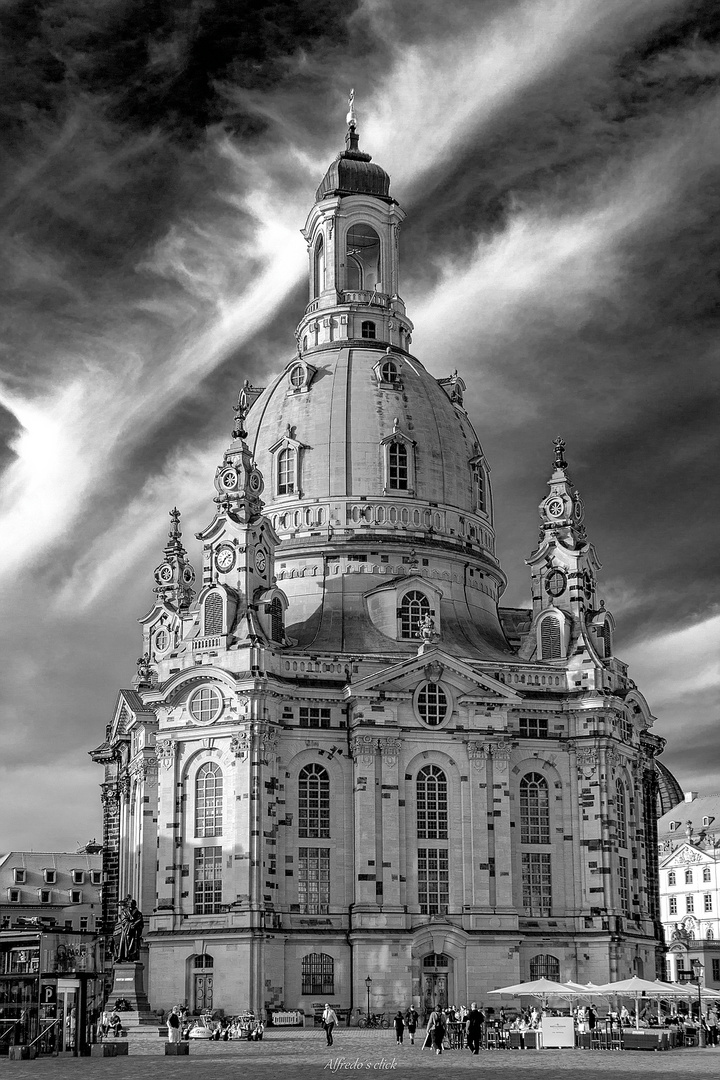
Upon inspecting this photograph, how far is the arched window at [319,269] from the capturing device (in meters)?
127

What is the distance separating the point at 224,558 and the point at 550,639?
75.9ft

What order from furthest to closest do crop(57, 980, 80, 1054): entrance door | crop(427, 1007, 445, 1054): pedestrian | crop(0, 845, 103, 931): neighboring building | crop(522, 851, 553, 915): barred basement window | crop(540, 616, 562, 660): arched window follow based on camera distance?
crop(0, 845, 103, 931): neighboring building → crop(540, 616, 562, 660): arched window → crop(522, 851, 553, 915): barred basement window → crop(427, 1007, 445, 1054): pedestrian → crop(57, 980, 80, 1054): entrance door

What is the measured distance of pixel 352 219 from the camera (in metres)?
126

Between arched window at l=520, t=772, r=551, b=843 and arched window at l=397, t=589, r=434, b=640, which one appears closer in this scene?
arched window at l=520, t=772, r=551, b=843

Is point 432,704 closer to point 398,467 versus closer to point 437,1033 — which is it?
point 398,467

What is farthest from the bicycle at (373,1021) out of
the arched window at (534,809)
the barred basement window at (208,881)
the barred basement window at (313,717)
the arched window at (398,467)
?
the arched window at (398,467)

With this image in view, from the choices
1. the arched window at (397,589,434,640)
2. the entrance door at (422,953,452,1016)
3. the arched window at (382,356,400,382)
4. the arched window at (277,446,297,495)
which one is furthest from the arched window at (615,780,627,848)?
the arched window at (382,356,400,382)

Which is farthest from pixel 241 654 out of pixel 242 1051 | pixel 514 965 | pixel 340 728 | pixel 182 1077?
pixel 182 1077

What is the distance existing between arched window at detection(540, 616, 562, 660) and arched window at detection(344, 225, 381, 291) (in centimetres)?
3161

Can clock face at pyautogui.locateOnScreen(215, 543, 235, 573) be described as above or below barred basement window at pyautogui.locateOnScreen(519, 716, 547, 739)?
above

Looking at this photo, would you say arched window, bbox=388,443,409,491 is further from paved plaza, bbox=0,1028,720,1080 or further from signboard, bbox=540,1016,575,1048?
paved plaza, bbox=0,1028,720,1080

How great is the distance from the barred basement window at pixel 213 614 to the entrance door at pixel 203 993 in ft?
69.8

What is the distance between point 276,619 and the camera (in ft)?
356

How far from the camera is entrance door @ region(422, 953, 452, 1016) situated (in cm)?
9894
